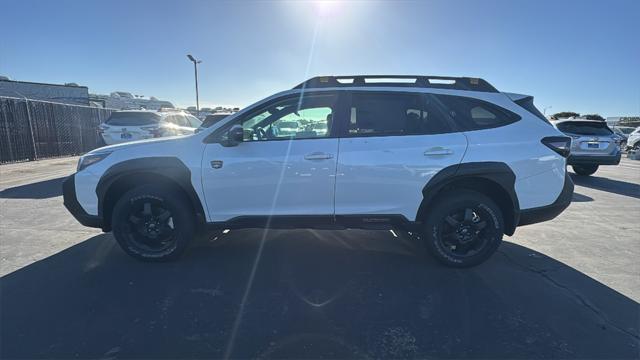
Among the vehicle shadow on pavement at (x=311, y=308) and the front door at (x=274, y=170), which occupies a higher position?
the front door at (x=274, y=170)

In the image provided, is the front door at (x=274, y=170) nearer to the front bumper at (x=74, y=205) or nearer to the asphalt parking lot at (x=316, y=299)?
the asphalt parking lot at (x=316, y=299)

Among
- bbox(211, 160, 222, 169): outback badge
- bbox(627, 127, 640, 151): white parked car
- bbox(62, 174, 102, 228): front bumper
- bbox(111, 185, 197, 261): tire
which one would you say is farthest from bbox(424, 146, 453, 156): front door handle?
bbox(627, 127, 640, 151): white parked car

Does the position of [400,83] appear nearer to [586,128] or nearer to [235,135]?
[235,135]

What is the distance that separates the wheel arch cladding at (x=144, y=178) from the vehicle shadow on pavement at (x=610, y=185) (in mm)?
9077

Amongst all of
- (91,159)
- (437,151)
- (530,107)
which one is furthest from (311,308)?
(530,107)

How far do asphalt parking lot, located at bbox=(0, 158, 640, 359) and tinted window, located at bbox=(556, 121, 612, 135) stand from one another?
633 cm

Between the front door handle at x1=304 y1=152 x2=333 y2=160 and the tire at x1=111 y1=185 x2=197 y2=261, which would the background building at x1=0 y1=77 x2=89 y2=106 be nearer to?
the tire at x1=111 y1=185 x2=197 y2=261

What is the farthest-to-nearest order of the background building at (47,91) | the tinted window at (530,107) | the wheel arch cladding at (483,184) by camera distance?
the background building at (47,91) < the tinted window at (530,107) < the wheel arch cladding at (483,184)

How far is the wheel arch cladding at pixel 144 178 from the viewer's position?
3.70 m

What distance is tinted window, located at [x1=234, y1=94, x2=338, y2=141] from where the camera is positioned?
3.80m

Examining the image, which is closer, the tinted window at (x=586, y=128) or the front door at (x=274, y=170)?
the front door at (x=274, y=170)

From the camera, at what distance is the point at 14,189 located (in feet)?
25.6

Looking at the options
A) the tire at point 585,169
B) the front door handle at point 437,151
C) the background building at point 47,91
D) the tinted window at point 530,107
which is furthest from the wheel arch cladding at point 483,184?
the background building at point 47,91

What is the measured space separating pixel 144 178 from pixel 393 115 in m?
2.71
